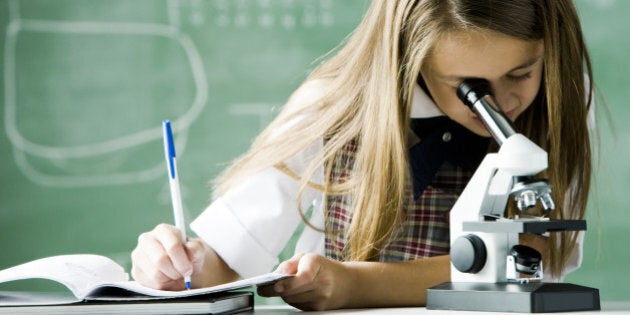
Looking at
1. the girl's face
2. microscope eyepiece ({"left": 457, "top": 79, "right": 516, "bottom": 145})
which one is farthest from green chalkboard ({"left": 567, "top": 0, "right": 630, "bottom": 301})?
microscope eyepiece ({"left": 457, "top": 79, "right": 516, "bottom": 145})

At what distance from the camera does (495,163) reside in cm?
92

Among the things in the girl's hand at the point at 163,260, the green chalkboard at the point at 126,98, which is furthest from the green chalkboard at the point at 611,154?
the girl's hand at the point at 163,260

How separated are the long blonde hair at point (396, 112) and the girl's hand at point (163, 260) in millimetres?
275

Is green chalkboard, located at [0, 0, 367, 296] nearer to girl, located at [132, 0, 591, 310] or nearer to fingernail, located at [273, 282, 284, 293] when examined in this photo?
girl, located at [132, 0, 591, 310]

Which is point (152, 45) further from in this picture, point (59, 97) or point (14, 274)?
point (14, 274)

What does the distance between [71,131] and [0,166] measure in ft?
0.66

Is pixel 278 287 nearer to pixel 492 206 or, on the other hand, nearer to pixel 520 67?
pixel 492 206

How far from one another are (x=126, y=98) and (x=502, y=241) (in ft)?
4.85

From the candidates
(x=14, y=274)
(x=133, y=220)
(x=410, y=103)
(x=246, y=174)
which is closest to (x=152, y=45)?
(x=133, y=220)

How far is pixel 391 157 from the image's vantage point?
3.80 ft

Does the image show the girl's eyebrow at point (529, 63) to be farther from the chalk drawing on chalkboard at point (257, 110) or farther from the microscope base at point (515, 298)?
the chalk drawing on chalkboard at point (257, 110)

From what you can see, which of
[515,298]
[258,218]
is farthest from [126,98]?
[515,298]

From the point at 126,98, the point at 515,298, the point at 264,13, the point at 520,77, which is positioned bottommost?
the point at 515,298

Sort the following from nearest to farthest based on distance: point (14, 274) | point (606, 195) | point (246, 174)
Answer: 1. point (14, 274)
2. point (246, 174)
3. point (606, 195)
